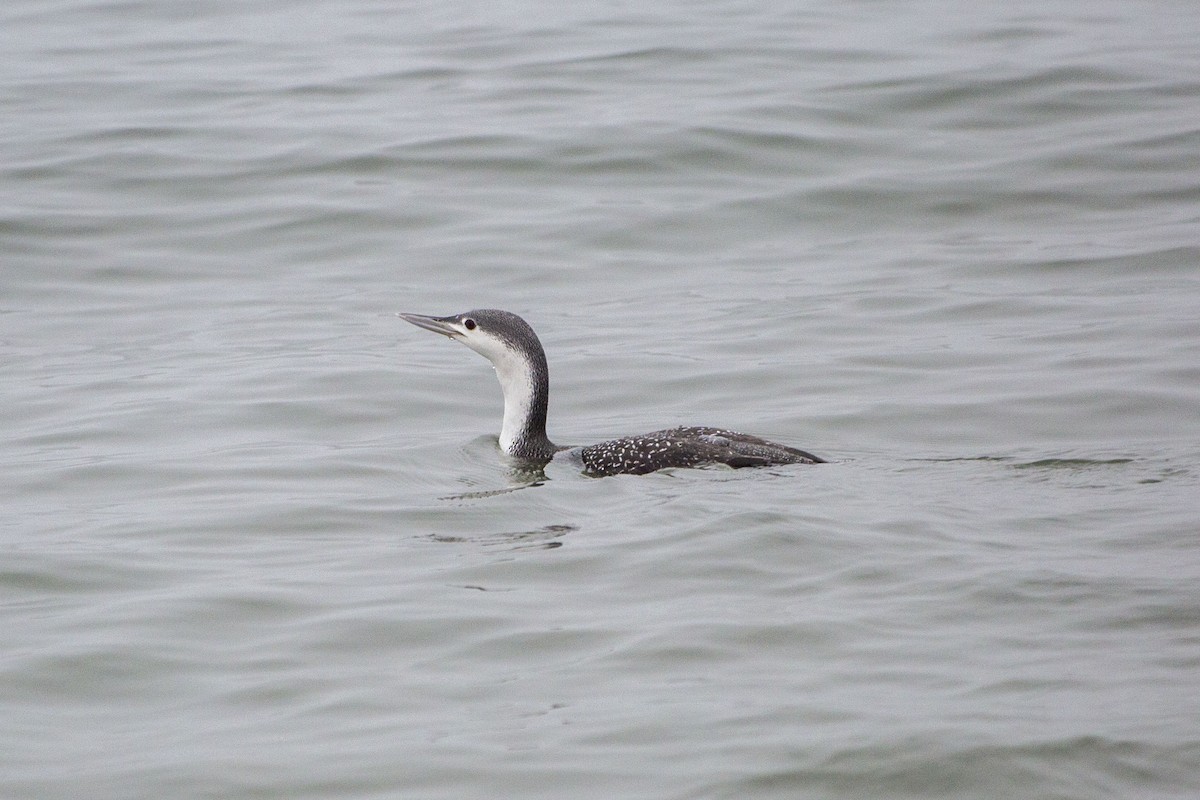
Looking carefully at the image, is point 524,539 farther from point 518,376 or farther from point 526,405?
point 518,376

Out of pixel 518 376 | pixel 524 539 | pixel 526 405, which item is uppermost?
pixel 518 376

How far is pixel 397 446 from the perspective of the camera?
941 centimetres

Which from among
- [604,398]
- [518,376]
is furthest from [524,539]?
[604,398]

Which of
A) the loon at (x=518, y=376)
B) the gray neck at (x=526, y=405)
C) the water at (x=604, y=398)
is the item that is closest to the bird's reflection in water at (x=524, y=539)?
the water at (x=604, y=398)

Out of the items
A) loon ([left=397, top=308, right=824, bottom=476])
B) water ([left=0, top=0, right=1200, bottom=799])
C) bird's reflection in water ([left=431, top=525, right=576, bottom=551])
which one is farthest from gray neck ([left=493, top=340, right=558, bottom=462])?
bird's reflection in water ([left=431, top=525, right=576, bottom=551])

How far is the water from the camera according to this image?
17.8 feet

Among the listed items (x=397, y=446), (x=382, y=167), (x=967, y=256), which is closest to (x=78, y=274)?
(x=382, y=167)

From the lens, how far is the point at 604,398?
34.5 ft

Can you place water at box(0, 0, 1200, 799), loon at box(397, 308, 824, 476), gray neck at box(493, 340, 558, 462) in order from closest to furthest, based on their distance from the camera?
water at box(0, 0, 1200, 799) → loon at box(397, 308, 824, 476) → gray neck at box(493, 340, 558, 462)

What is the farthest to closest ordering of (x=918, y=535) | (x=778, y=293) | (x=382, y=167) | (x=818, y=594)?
(x=382, y=167), (x=778, y=293), (x=918, y=535), (x=818, y=594)

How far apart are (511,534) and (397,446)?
6.07 ft

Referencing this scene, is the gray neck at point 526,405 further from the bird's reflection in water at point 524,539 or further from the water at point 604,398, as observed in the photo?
the bird's reflection in water at point 524,539

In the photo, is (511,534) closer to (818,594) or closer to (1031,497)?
(818,594)

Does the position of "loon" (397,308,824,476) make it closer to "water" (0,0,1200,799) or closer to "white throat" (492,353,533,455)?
"white throat" (492,353,533,455)
